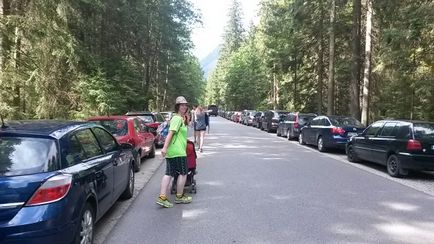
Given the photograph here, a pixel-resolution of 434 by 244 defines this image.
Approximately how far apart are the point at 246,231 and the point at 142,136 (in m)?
7.86

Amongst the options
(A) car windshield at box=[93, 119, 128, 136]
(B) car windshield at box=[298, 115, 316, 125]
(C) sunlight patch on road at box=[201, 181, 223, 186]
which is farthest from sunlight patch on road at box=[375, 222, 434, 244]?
(B) car windshield at box=[298, 115, 316, 125]

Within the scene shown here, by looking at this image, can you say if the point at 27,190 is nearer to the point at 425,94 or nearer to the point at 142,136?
the point at 142,136

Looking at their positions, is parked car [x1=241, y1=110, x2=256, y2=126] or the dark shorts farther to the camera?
parked car [x1=241, y1=110, x2=256, y2=126]

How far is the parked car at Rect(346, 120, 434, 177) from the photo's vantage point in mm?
11359

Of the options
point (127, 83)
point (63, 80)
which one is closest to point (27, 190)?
point (63, 80)

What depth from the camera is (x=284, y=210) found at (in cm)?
770

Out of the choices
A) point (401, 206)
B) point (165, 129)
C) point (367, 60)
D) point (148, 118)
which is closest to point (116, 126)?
point (165, 129)

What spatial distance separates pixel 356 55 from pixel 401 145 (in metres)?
14.9

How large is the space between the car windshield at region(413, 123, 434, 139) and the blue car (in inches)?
332

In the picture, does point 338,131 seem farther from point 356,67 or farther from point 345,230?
point 345,230

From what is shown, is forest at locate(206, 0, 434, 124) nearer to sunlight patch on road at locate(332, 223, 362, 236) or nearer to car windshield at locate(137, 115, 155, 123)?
car windshield at locate(137, 115, 155, 123)

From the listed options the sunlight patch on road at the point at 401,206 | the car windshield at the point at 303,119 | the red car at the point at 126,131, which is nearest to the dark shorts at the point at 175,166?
the sunlight patch on road at the point at 401,206

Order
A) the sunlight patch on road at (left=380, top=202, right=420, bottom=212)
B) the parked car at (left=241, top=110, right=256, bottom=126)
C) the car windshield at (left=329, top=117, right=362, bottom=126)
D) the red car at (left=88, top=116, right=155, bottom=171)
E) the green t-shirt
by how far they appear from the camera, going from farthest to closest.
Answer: the parked car at (left=241, top=110, right=256, bottom=126) → the car windshield at (left=329, top=117, right=362, bottom=126) → the red car at (left=88, top=116, right=155, bottom=171) → the sunlight patch on road at (left=380, top=202, right=420, bottom=212) → the green t-shirt

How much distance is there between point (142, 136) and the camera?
45.0ft
